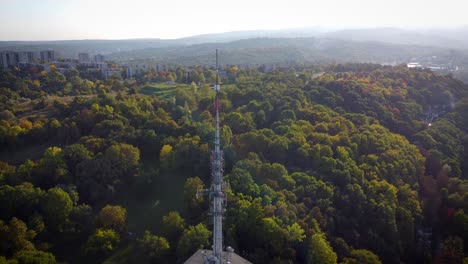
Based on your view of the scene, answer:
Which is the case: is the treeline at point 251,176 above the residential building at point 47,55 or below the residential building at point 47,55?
below

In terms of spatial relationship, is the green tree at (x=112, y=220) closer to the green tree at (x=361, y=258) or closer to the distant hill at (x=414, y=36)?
the green tree at (x=361, y=258)

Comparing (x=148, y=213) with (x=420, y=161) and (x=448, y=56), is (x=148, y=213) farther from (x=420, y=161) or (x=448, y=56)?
(x=448, y=56)

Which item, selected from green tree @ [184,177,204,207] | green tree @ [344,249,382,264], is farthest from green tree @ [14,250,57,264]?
green tree @ [344,249,382,264]

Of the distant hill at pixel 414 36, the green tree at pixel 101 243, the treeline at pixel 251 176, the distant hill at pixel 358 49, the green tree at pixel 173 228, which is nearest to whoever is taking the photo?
the green tree at pixel 101 243

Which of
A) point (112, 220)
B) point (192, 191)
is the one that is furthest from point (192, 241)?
point (112, 220)

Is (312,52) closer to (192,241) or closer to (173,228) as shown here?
(173,228)

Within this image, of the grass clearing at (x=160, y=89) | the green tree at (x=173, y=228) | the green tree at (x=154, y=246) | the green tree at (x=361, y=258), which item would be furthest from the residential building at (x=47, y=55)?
the green tree at (x=361, y=258)

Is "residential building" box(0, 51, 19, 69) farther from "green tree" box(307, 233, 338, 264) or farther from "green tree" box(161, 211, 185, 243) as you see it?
"green tree" box(307, 233, 338, 264)

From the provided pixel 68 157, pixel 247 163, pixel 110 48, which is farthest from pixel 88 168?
pixel 110 48
